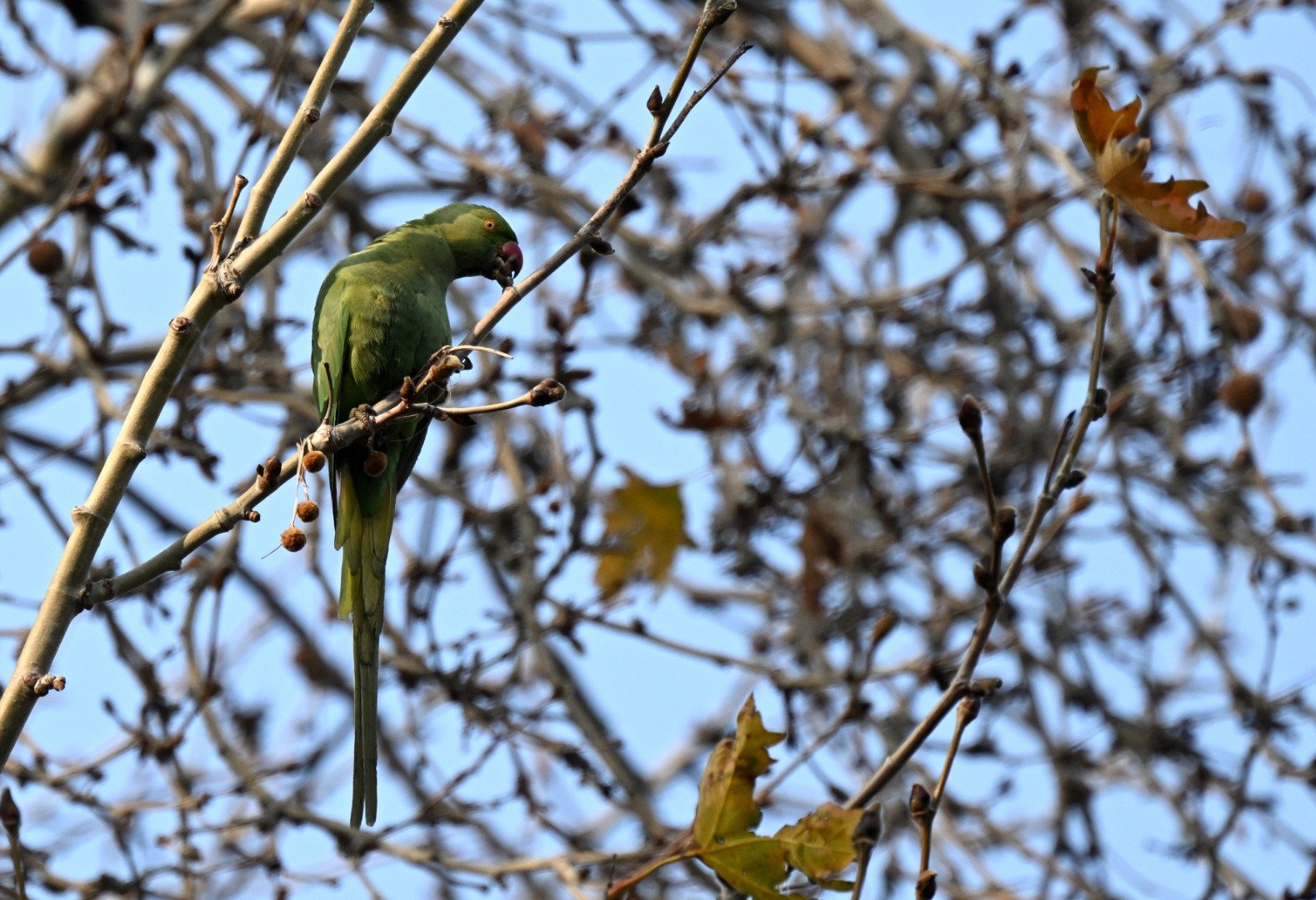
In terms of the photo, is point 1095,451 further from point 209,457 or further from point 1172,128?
point 1172,128

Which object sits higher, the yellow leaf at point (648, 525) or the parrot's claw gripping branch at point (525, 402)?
the yellow leaf at point (648, 525)

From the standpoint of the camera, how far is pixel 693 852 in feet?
6.66

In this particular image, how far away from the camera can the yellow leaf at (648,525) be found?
4.19m

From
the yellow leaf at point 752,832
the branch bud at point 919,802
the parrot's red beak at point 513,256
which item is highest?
the parrot's red beak at point 513,256

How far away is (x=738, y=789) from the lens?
2049 mm

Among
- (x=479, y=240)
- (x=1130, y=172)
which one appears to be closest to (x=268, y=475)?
(x=1130, y=172)

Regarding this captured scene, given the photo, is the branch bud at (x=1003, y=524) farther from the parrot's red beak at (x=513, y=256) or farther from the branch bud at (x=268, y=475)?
the parrot's red beak at (x=513, y=256)

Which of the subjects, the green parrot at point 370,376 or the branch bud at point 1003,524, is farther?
the green parrot at point 370,376

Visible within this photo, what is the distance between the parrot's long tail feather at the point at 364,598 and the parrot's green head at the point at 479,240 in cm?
85

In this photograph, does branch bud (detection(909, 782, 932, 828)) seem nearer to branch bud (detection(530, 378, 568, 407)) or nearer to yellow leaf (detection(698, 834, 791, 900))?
yellow leaf (detection(698, 834, 791, 900))

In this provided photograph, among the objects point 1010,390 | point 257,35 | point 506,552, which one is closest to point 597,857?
point 506,552

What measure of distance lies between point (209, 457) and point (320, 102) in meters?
1.59

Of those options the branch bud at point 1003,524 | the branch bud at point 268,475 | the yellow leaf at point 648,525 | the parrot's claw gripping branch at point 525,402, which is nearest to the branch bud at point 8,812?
the branch bud at point 268,475

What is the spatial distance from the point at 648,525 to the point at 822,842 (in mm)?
2283
